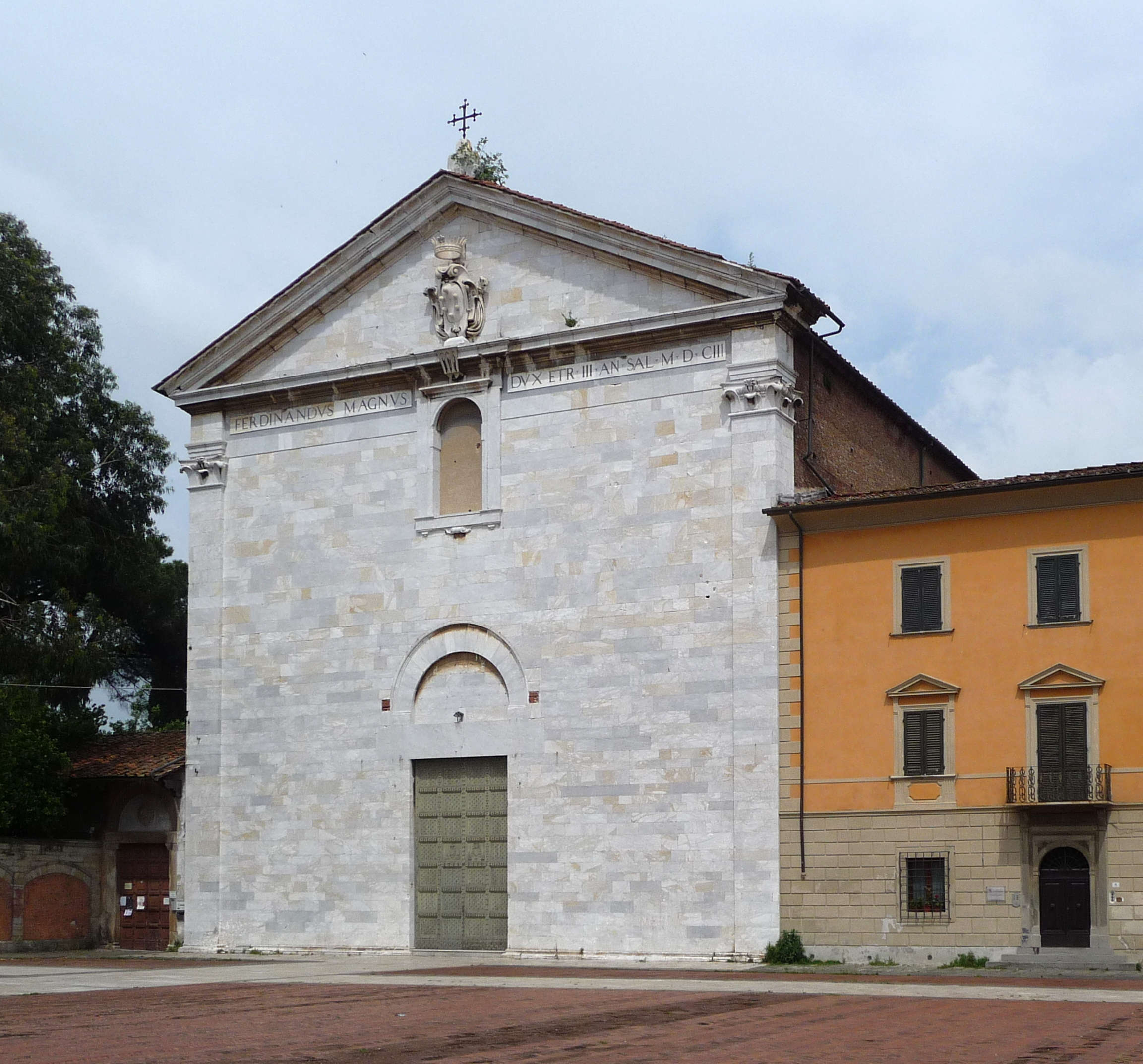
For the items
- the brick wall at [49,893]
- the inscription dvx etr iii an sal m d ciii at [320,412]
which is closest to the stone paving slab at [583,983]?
the brick wall at [49,893]

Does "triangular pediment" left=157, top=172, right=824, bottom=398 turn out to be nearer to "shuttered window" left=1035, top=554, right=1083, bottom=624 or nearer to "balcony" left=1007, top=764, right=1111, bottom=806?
"shuttered window" left=1035, top=554, right=1083, bottom=624

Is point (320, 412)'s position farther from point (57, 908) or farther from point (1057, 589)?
point (1057, 589)

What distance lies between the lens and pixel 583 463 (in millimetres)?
28094

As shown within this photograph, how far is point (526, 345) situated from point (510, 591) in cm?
441

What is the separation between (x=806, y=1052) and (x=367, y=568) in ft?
59.3

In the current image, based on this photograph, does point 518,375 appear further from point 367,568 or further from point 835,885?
point 835,885

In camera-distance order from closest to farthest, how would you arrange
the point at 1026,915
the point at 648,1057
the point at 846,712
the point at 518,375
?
the point at 648,1057
the point at 1026,915
the point at 846,712
the point at 518,375

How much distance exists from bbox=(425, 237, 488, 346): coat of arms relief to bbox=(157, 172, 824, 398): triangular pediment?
14cm

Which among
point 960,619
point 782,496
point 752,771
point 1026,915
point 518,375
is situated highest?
point 518,375

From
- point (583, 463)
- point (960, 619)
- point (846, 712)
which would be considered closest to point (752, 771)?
point (846, 712)

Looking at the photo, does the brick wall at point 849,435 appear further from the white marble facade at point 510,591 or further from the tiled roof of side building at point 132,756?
the tiled roof of side building at point 132,756

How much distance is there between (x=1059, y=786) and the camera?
76.6ft

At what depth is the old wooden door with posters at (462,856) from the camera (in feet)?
90.8

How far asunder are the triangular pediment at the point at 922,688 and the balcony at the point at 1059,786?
1.52m
